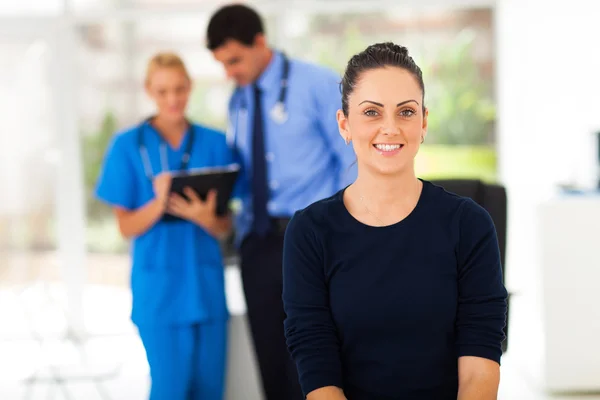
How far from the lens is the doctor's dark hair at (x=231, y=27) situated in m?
2.36

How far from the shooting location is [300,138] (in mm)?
2547

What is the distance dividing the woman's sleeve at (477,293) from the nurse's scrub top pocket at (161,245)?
140 centimetres

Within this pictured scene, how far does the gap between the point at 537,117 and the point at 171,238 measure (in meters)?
2.65

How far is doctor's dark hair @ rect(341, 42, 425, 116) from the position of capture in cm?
132

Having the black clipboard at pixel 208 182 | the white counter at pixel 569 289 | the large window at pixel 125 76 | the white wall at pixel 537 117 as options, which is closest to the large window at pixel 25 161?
the large window at pixel 125 76

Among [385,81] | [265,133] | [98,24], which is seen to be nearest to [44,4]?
[98,24]

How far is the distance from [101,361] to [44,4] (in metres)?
2.20

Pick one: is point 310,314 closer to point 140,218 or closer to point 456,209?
point 456,209

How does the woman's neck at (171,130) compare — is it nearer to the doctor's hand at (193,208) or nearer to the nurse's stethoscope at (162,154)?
the nurse's stethoscope at (162,154)

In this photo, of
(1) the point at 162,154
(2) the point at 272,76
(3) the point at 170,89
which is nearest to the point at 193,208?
(1) the point at 162,154

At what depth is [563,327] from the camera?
341 centimetres

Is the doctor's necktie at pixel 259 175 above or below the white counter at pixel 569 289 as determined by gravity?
above

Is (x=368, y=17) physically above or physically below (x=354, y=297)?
above

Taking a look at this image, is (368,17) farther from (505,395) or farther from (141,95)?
(505,395)
